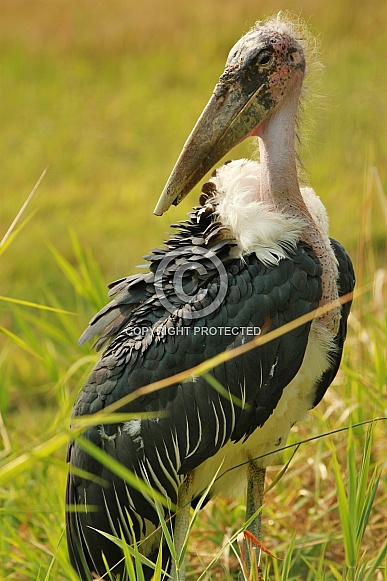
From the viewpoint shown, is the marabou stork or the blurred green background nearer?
the marabou stork

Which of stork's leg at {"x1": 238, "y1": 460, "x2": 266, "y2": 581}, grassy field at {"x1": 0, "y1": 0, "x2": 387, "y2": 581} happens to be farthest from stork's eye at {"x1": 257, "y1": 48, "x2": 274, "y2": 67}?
stork's leg at {"x1": 238, "y1": 460, "x2": 266, "y2": 581}

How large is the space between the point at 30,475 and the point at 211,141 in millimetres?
1890

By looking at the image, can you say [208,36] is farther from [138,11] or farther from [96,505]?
[96,505]

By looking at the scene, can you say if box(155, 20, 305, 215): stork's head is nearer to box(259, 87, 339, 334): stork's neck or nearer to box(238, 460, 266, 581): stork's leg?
box(259, 87, 339, 334): stork's neck

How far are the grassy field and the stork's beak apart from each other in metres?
0.28

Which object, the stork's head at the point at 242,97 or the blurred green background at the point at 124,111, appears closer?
the stork's head at the point at 242,97

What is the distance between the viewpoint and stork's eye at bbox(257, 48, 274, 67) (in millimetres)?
3297

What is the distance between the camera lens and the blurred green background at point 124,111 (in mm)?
7531
